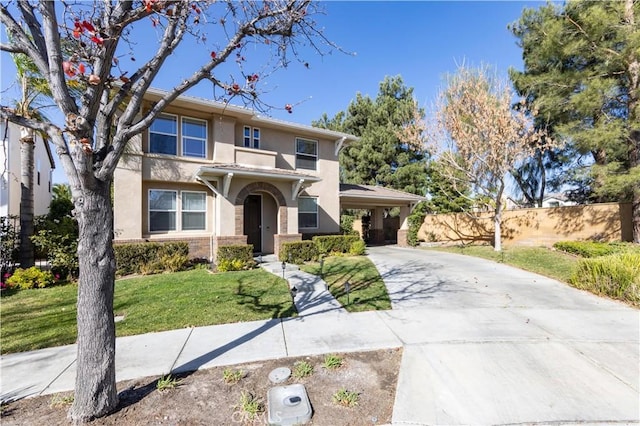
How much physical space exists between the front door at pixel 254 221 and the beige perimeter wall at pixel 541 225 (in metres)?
12.7

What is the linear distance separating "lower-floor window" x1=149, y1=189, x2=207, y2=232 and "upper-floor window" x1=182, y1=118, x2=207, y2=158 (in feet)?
5.53

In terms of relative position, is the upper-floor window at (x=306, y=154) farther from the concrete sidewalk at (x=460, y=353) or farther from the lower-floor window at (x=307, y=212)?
the concrete sidewalk at (x=460, y=353)

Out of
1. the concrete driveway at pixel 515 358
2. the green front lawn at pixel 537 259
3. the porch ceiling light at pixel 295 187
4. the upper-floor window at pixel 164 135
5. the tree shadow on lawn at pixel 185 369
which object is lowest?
the concrete driveway at pixel 515 358

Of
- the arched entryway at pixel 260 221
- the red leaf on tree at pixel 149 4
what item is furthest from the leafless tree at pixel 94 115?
the arched entryway at pixel 260 221

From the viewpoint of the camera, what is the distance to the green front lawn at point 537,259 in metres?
9.42

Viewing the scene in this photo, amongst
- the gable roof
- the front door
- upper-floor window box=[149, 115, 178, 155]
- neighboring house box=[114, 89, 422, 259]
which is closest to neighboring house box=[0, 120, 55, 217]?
neighboring house box=[114, 89, 422, 259]

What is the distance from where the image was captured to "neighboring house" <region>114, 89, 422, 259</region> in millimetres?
10461

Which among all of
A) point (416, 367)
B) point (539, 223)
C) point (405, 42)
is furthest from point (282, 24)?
point (539, 223)

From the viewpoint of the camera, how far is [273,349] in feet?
13.6

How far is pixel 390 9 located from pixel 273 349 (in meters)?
9.07

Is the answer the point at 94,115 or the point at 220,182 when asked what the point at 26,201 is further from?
the point at 94,115

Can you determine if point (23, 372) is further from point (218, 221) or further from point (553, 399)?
point (218, 221)

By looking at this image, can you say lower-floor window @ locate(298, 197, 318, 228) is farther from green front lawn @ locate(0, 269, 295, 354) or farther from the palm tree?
the palm tree

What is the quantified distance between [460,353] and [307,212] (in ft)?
36.9
